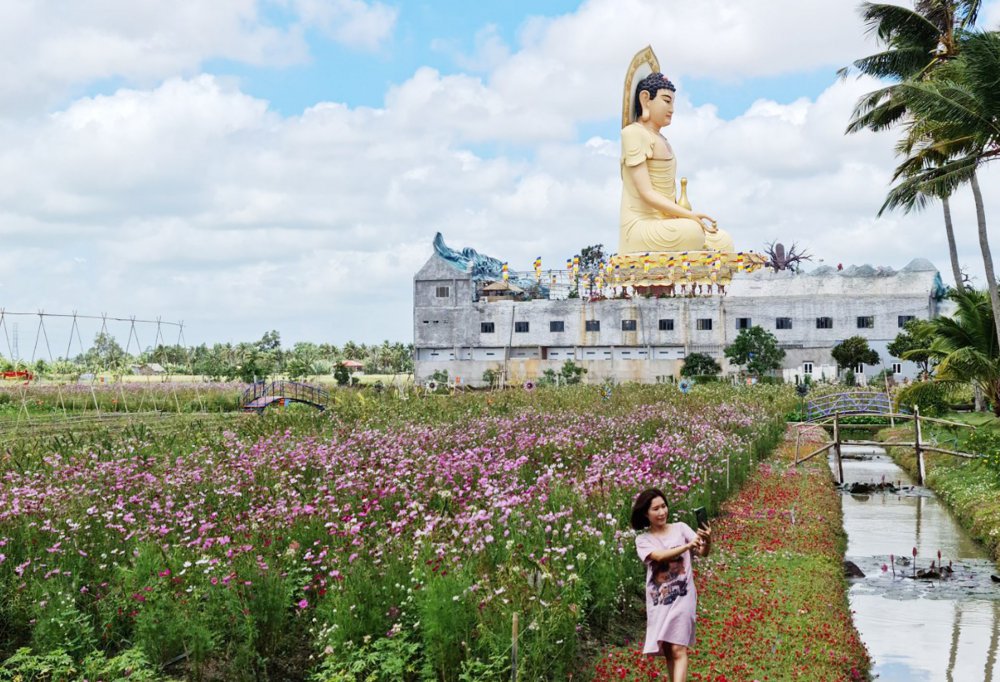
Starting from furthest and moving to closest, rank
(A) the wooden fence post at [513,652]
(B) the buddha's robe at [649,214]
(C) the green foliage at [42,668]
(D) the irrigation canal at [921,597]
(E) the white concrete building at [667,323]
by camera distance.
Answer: (B) the buddha's robe at [649,214] < (E) the white concrete building at [667,323] < (D) the irrigation canal at [921,597] < (C) the green foliage at [42,668] < (A) the wooden fence post at [513,652]

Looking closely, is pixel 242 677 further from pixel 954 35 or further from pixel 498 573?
pixel 954 35

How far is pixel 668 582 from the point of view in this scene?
7.46m

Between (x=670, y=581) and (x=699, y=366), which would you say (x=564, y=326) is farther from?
(x=670, y=581)

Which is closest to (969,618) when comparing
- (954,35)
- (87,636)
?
(87,636)

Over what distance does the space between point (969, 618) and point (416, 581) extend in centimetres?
695

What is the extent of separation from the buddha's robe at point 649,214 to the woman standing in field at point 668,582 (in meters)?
52.3

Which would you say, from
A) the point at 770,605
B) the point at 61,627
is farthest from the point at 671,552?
the point at 61,627

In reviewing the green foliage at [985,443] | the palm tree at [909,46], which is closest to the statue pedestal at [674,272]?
the palm tree at [909,46]

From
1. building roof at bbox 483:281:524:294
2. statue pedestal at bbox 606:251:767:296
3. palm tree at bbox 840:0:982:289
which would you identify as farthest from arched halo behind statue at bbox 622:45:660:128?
palm tree at bbox 840:0:982:289

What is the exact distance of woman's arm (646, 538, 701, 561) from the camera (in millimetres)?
7344

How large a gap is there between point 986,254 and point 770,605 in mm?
17946

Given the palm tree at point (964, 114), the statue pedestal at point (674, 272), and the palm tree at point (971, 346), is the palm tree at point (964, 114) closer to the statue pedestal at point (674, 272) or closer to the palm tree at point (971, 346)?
the palm tree at point (971, 346)

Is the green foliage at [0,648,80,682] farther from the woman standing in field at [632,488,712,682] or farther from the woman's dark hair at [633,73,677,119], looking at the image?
the woman's dark hair at [633,73,677,119]

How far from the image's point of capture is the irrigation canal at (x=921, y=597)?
1003 cm
